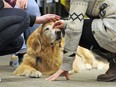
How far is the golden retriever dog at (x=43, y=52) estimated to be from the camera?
9.72 ft

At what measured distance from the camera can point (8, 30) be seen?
2.31 m

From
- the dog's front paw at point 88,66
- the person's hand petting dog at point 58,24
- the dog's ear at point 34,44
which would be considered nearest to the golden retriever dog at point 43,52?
the dog's ear at point 34,44

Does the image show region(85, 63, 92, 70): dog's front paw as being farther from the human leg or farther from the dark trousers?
the dark trousers

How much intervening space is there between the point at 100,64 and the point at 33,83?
4.86ft

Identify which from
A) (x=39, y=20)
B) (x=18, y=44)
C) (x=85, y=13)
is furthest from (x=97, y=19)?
(x=18, y=44)

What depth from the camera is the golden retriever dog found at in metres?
2.96

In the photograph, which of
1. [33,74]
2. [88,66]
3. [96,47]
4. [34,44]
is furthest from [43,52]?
[88,66]

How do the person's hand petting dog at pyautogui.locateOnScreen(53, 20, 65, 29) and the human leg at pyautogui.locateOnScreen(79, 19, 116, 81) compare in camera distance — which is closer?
the human leg at pyautogui.locateOnScreen(79, 19, 116, 81)

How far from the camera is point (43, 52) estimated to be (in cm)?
299

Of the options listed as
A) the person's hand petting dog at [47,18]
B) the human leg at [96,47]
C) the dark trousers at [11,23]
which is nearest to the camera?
the dark trousers at [11,23]

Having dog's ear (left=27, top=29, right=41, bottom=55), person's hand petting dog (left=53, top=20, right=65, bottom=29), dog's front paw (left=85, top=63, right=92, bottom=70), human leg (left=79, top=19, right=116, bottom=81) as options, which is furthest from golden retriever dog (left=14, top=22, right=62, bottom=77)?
dog's front paw (left=85, top=63, right=92, bottom=70)

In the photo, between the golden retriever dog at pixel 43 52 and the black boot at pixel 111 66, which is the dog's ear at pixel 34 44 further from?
the black boot at pixel 111 66

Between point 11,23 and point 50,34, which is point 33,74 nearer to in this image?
point 50,34

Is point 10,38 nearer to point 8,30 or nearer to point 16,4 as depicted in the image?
point 8,30
